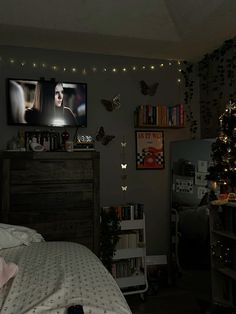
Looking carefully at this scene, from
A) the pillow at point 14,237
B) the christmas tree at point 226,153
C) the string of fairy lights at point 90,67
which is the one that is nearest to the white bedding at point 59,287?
the pillow at point 14,237

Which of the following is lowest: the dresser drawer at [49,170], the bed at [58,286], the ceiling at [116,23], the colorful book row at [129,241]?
the colorful book row at [129,241]

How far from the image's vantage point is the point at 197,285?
335 centimetres

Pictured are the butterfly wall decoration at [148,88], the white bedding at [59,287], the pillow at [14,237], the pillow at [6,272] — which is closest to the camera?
the white bedding at [59,287]

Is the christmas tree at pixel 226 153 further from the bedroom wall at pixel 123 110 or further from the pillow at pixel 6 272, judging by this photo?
the pillow at pixel 6 272

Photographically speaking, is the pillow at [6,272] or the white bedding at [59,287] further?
the pillow at [6,272]

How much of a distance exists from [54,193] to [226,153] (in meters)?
1.61

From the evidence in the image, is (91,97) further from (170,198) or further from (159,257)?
(159,257)

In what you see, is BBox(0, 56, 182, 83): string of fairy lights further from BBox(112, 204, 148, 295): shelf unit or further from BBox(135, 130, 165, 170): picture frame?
BBox(112, 204, 148, 295): shelf unit

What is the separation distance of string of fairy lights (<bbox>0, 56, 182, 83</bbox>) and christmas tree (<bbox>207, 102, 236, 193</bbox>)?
1.39m

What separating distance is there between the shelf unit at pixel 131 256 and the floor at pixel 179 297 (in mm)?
137

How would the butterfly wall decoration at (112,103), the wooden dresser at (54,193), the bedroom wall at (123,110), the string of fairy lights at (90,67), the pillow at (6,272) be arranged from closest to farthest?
the pillow at (6,272) → the wooden dresser at (54,193) → the string of fairy lights at (90,67) → the bedroom wall at (123,110) → the butterfly wall decoration at (112,103)

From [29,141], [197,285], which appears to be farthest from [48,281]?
[197,285]

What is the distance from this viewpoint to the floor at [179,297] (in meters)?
2.88

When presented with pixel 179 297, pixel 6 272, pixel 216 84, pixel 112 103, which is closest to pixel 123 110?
pixel 112 103
